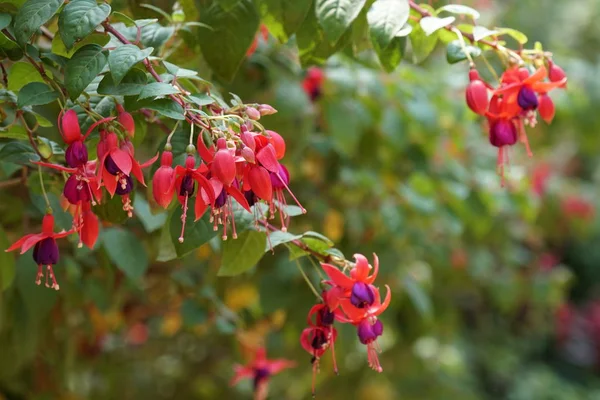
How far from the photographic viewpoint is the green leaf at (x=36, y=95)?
1.92ft

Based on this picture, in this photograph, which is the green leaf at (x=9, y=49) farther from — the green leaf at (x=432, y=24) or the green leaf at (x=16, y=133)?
the green leaf at (x=432, y=24)

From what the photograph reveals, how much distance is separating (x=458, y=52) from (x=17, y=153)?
42cm

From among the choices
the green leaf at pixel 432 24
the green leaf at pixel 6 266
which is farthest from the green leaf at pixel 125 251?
the green leaf at pixel 432 24

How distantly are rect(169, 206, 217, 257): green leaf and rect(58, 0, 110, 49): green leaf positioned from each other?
163mm

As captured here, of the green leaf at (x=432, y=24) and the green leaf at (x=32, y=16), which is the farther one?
the green leaf at (x=432, y=24)

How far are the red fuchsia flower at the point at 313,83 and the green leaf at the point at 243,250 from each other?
0.61 m

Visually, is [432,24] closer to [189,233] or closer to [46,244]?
[189,233]

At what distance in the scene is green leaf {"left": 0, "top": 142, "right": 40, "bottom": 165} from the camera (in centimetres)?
68

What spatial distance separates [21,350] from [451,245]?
1130 millimetres

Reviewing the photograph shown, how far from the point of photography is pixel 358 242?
1.49 metres

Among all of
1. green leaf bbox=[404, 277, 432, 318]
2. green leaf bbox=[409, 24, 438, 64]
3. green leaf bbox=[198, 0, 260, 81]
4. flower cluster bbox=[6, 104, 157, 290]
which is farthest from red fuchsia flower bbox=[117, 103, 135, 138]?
green leaf bbox=[404, 277, 432, 318]

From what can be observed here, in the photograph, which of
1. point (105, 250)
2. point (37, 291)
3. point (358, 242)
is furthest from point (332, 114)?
point (37, 291)

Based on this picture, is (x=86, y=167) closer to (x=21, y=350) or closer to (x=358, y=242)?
(x=21, y=350)

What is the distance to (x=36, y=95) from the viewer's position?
0.59 meters
